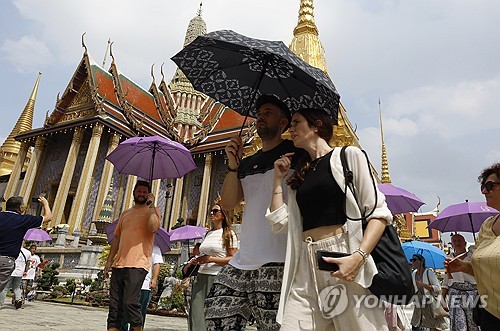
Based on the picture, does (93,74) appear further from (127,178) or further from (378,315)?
(378,315)

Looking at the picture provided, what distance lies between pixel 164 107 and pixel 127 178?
6.43m

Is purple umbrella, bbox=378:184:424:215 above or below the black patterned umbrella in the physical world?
above

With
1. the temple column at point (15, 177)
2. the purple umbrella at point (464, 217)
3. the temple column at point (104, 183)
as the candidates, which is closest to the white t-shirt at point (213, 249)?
the purple umbrella at point (464, 217)

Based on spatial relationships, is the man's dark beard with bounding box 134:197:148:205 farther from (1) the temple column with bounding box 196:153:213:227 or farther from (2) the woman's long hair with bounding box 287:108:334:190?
(1) the temple column with bounding box 196:153:213:227

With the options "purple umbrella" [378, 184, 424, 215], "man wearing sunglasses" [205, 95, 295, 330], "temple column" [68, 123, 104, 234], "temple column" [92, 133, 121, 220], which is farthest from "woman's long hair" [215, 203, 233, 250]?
"temple column" [92, 133, 121, 220]

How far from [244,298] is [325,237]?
23.1 inches

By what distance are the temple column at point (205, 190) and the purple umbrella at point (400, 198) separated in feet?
51.2

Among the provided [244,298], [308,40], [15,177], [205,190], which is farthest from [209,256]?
[15,177]

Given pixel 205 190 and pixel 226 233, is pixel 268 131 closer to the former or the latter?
pixel 226 233

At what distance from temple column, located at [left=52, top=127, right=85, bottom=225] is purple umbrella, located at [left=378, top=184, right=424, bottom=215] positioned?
17566 mm

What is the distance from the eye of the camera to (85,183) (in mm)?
19984

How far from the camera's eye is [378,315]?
1.58 metres

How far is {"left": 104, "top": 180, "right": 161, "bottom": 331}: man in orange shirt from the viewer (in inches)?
138

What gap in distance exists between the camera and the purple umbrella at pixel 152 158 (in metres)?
4.75
